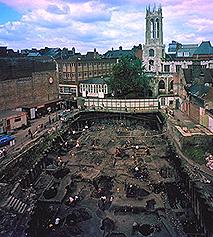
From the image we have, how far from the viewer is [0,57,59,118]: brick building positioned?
49.5 metres

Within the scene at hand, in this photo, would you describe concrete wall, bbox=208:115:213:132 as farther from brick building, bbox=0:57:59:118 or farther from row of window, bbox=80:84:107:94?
row of window, bbox=80:84:107:94

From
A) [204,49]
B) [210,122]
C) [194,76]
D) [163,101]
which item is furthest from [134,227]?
[204,49]

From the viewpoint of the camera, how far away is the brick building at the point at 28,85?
162 ft

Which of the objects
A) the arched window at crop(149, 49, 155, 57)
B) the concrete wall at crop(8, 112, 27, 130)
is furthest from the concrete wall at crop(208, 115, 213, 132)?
the arched window at crop(149, 49, 155, 57)

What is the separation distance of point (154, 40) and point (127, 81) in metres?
24.7

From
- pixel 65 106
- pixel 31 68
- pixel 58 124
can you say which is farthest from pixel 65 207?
pixel 65 106

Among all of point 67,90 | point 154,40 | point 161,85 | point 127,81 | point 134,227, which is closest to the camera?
point 134,227

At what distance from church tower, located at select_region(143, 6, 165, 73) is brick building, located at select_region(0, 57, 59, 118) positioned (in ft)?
105

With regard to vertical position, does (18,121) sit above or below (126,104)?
below

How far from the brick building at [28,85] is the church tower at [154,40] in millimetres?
32122

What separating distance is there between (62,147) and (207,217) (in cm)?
2517

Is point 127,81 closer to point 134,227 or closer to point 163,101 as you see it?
point 163,101

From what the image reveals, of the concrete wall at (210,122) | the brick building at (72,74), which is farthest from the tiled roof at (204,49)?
the concrete wall at (210,122)

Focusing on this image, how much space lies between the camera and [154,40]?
3393 inches
